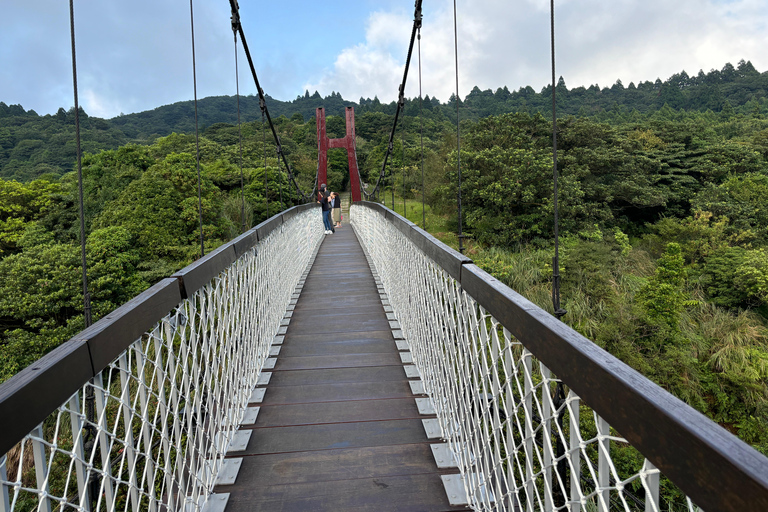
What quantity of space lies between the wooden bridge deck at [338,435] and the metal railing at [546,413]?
0.14 meters

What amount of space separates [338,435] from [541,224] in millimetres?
12689

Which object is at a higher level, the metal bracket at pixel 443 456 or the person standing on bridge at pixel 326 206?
the person standing on bridge at pixel 326 206

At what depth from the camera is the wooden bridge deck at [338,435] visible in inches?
51.8

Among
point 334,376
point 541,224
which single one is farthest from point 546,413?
point 541,224

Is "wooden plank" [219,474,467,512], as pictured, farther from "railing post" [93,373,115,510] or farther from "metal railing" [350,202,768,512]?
"railing post" [93,373,115,510]

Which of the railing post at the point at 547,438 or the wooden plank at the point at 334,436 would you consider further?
the wooden plank at the point at 334,436

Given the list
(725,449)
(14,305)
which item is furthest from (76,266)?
(725,449)

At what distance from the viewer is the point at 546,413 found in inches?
33.9

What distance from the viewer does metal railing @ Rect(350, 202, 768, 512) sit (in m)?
0.41

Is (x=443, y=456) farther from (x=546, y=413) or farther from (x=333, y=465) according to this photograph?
(x=546, y=413)

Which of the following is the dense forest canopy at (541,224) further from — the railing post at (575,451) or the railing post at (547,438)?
the railing post at (575,451)

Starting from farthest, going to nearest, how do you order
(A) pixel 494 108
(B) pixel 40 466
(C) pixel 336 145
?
1. (A) pixel 494 108
2. (C) pixel 336 145
3. (B) pixel 40 466

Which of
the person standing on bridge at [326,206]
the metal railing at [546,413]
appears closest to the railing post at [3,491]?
the metal railing at [546,413]

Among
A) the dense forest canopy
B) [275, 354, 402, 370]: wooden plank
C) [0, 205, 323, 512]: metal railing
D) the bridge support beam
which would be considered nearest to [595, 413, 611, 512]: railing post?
[0, 205, 323, 512]: metal railing
